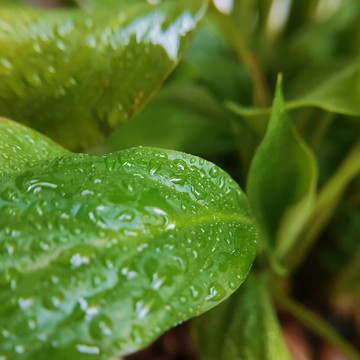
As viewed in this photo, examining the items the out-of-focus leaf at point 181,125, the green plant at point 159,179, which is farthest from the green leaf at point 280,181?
the out-of-focus leaf at point 181,125

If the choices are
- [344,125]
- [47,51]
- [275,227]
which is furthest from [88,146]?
[344,125]

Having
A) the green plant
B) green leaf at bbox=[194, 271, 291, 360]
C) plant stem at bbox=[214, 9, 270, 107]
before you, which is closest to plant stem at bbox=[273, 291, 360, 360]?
the green plant

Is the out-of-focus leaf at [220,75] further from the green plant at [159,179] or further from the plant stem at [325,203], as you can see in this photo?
the plant stem at [325,203]

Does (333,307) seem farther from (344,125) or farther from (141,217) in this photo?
(141,217)

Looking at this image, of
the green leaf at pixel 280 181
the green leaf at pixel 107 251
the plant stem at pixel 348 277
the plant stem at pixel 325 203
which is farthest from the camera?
the plant stem at pixel 348 277

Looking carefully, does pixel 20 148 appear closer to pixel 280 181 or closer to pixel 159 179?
pixel 159 179

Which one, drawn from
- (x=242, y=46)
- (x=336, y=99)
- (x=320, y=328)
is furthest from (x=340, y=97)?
(x=320, y=328)

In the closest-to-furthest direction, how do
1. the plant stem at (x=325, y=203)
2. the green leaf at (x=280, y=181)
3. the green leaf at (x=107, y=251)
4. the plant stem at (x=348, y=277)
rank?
1. the green leaf at (x=107, y=251)
2. the green leaf at (x=280, y=181)
3. the plant stem at (x=325, y=203)
4. the plant stem at (x=348, y=277)

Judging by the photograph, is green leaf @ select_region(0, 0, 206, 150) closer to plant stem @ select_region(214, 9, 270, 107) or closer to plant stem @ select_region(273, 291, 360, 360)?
plant stem @ select_region(214, 9, 270, 107)
